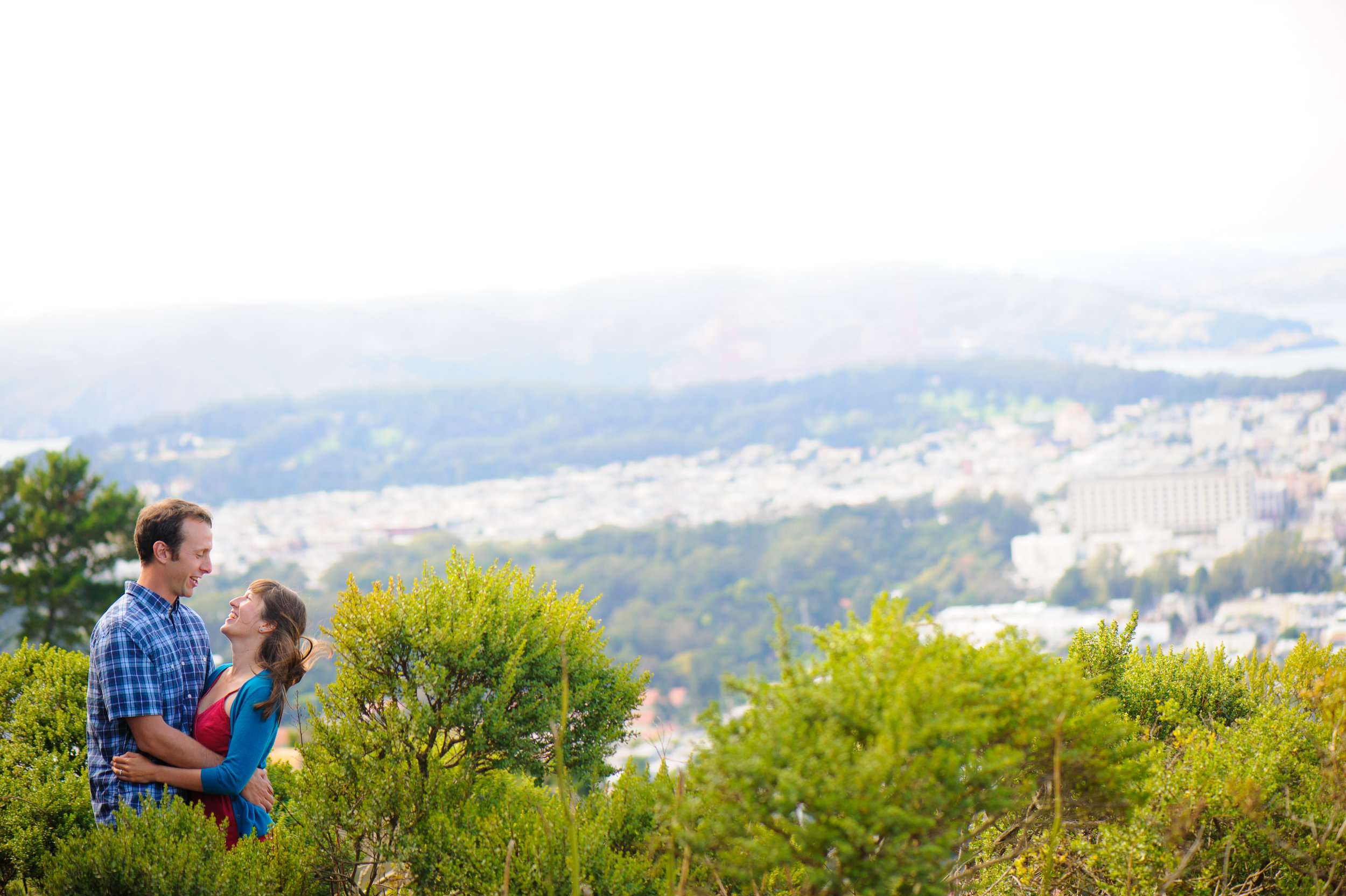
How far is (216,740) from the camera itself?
8.57 ft

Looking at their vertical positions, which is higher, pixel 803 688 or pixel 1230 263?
pixel 1230 263

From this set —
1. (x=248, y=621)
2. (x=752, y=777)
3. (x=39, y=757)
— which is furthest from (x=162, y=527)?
(x=752, y=777)

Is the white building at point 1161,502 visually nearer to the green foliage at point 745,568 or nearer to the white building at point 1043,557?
the green foliage at point 745,568

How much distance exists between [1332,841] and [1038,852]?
0.76 m

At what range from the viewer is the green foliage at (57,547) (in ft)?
41.6

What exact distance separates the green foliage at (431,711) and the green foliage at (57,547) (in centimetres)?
1184

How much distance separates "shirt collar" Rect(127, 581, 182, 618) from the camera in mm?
2562

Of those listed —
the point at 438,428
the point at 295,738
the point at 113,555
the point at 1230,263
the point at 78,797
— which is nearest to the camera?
the point at 78,797

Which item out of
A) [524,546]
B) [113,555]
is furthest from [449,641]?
[524,546]

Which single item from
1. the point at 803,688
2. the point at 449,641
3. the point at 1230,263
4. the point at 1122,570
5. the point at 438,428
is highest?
the point at 1230,263

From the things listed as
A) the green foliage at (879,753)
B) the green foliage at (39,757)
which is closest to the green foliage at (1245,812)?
the green foliage at (879,753)

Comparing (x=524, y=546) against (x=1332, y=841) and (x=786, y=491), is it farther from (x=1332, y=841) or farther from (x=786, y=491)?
(x=1332, y=841)

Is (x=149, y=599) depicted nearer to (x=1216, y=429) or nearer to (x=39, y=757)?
(x=39, y=757)

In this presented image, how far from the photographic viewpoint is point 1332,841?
7.55 feet
